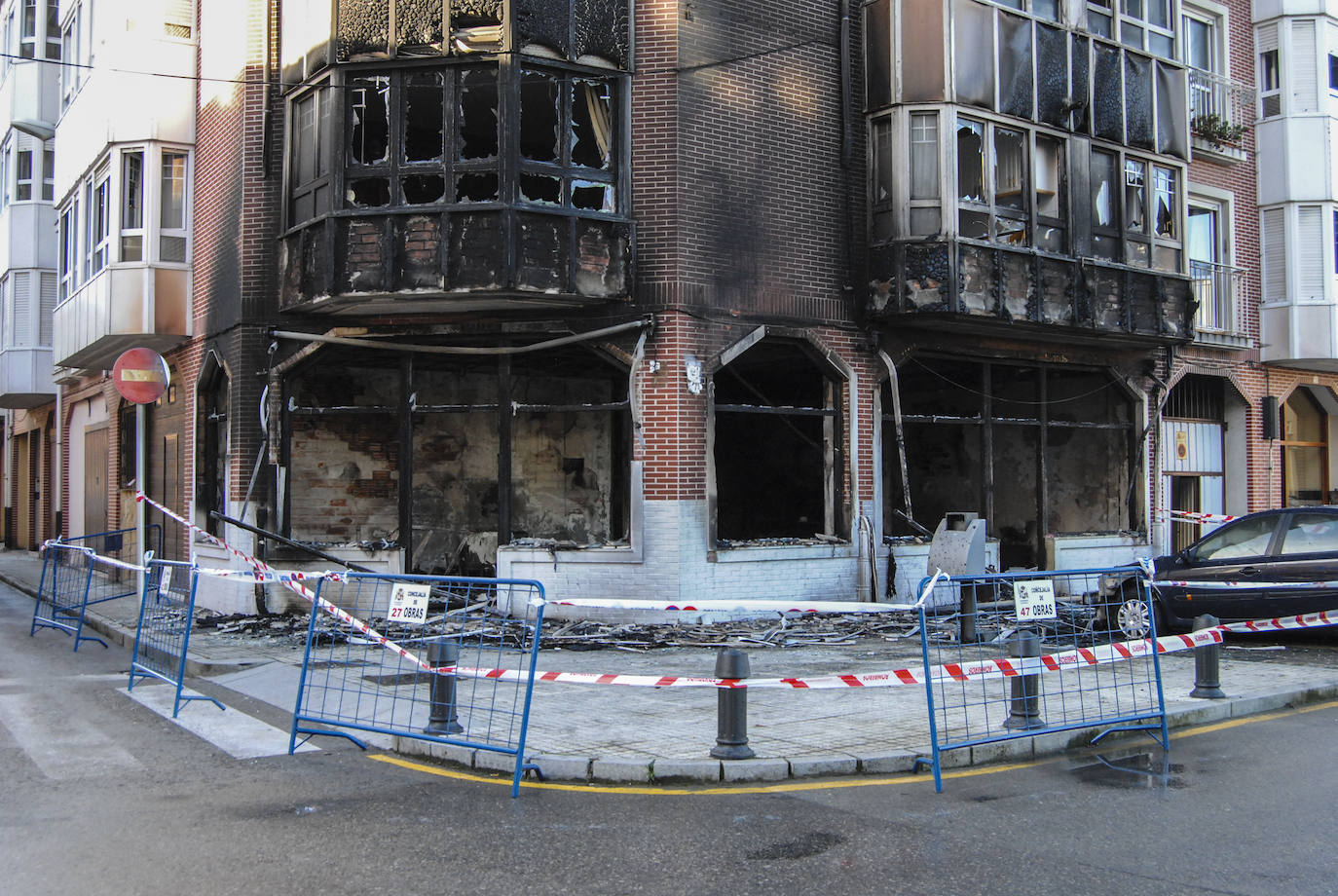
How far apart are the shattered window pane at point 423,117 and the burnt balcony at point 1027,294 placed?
18.8 feet

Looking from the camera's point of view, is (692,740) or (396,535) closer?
(692,740)

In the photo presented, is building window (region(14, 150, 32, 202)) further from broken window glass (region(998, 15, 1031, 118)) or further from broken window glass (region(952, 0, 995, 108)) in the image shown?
broken window glass (region(998, 15, 1031, 118))

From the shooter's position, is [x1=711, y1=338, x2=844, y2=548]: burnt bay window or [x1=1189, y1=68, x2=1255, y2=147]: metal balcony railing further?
[x1=1189, y1=68, x2=1255, y2=147]: metal balcony railing

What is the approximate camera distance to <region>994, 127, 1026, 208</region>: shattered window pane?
16.3m

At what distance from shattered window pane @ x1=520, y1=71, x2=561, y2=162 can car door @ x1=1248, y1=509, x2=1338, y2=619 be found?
897cm

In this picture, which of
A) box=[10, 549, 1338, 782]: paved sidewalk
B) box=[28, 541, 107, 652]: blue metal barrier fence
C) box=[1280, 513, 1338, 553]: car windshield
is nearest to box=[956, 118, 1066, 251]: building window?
box=[1280, 513, 1338, 553]: car windshield

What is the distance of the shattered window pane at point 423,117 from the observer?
46.2 ft

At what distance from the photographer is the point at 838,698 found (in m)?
9.30

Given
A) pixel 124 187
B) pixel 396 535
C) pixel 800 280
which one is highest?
pixel 124 187

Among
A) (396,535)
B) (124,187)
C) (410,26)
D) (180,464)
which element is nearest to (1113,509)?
(396,535)

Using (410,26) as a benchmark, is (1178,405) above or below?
below

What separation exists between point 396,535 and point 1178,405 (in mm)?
13255

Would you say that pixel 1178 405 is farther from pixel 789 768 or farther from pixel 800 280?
pixel 789 768

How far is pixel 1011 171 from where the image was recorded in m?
16.4
